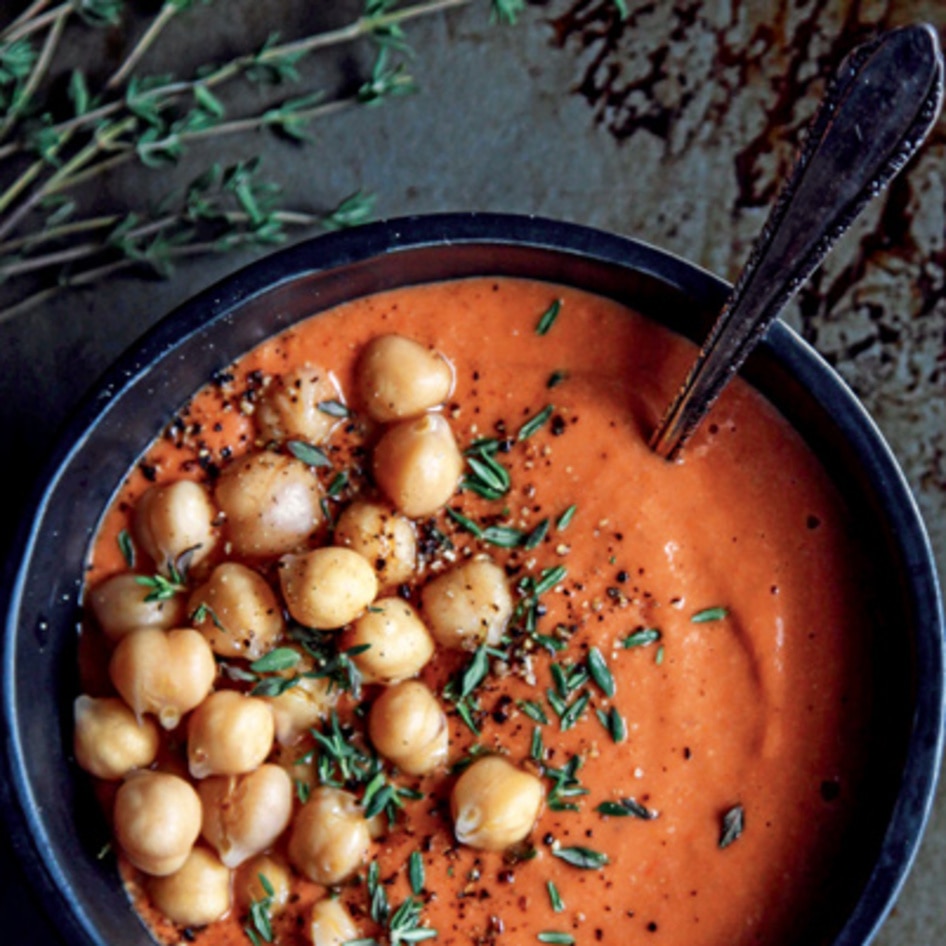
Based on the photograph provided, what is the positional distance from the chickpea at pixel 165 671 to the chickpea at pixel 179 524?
78mm

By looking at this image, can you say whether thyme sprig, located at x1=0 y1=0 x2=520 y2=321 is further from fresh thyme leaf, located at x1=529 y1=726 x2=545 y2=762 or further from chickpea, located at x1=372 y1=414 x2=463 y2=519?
fresh thyme leaf, located at x1=529 y1=726 x2=545 y2=762

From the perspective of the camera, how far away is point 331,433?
4.26 ft

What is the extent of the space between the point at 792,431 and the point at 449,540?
0.35m

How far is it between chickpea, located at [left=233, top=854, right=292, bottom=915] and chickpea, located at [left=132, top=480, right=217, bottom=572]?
296mm

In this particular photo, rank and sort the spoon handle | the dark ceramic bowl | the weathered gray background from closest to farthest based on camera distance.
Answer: the spoon handle
the dark ceramic bowl
the weathered gray background

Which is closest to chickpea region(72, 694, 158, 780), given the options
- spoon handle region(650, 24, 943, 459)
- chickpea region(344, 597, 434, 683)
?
chickpea region(344, 597, 434, 683)

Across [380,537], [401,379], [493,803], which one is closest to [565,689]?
[493,803]

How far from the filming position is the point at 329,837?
1.21m

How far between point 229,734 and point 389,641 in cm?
17

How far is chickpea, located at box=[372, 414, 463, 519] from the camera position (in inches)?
47.8

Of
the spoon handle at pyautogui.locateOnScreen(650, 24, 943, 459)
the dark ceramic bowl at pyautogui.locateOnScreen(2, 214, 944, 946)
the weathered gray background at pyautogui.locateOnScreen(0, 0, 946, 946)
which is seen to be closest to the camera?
the spoon handle at pyautogui.locateOnScreen(650, 24, 943, 459)

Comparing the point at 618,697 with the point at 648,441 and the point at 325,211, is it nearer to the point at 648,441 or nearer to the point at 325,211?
the point at 648,441

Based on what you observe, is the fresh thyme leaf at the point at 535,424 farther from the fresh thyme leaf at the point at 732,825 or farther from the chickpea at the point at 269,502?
the fresh thyme leaf at the point at 732,825

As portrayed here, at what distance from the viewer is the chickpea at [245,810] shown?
1215 mm
